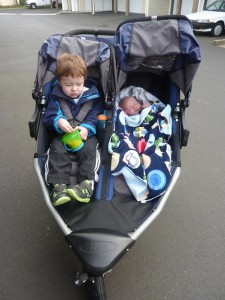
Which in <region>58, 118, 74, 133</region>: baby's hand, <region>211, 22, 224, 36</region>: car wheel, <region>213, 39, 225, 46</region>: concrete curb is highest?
<region>58, 118, 74, 133</region>: baby's hand

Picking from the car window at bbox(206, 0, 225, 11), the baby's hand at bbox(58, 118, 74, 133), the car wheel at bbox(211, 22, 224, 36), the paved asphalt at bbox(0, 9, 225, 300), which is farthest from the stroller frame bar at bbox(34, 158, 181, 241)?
the car window at bbox(206, 0, 225, 11)

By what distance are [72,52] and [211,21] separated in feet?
33.2

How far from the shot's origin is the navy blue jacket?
217cm

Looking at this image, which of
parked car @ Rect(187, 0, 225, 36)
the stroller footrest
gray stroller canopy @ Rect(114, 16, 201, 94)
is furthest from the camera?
parked car @ Rect(187, 0, 225, 36)

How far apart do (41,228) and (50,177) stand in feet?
2.44

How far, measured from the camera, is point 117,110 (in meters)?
2.56

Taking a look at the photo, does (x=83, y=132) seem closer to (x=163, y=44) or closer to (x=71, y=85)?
(x=71, y=85)

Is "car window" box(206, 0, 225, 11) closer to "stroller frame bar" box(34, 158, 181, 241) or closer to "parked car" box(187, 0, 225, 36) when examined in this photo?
"parked car" box(187, 0, 225, 36)

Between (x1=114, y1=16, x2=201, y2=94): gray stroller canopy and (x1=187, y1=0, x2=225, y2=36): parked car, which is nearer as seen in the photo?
(x1=114, y1=16, x2=201, y2=94): gray stroller canopy

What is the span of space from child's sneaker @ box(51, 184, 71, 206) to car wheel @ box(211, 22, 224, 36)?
11.2 metres

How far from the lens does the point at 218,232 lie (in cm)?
239

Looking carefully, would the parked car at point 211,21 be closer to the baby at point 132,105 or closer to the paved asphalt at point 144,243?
the paved asphalt at point 144,243

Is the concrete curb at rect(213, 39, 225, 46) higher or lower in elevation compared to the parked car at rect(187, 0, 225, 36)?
lower

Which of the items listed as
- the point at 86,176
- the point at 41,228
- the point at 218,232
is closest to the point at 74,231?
the point at 86,176
